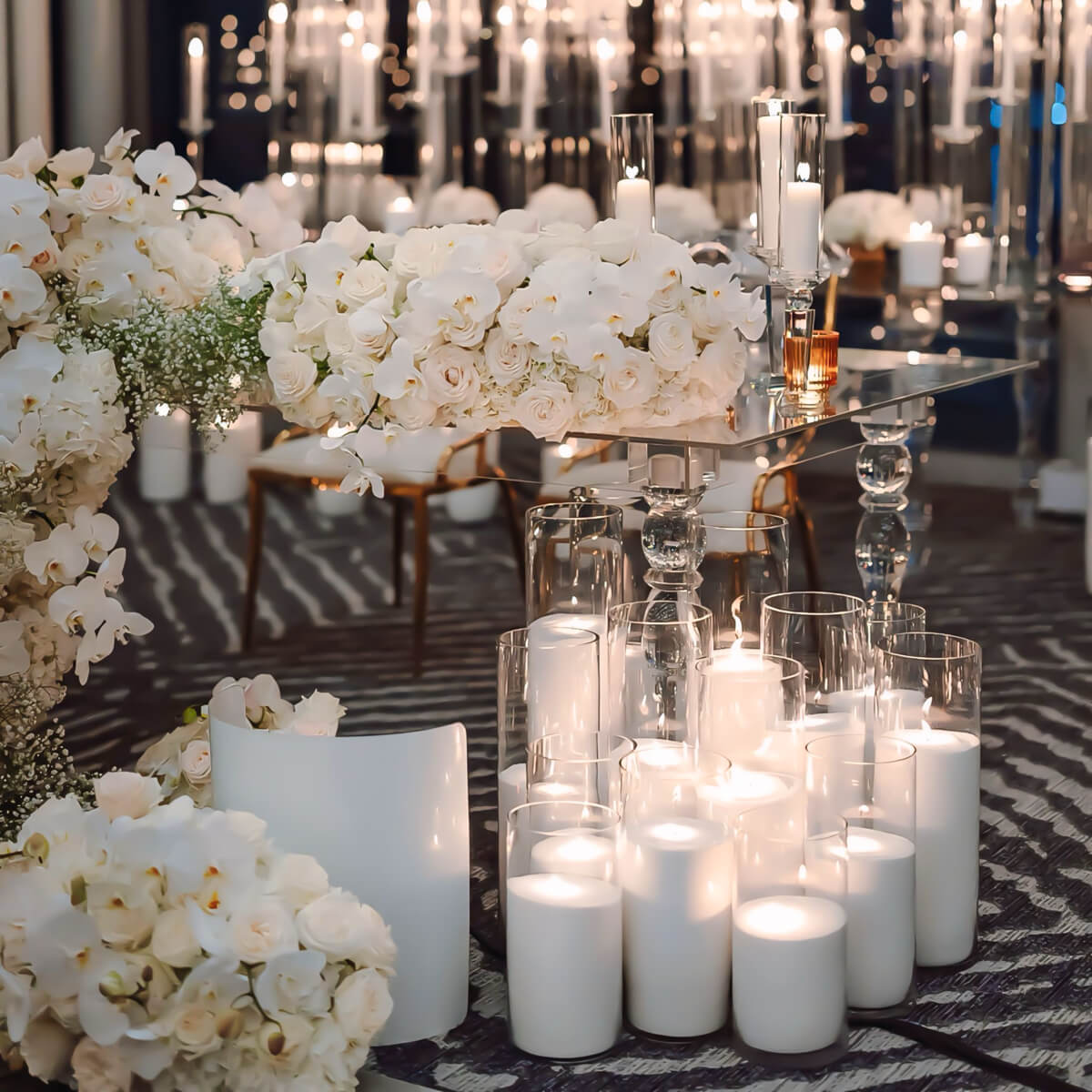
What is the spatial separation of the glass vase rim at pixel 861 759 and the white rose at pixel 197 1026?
30.0 inches

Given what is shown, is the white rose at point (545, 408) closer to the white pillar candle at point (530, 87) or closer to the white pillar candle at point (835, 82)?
the white pillar candle at point (835, 82)

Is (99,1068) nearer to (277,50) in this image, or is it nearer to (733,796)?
(733,796)

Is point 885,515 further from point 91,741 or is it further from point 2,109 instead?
point 2,109

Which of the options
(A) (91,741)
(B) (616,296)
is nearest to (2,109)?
(A) (91,741)

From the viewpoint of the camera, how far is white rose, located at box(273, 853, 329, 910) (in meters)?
1.84

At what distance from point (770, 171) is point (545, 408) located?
0.65 meters

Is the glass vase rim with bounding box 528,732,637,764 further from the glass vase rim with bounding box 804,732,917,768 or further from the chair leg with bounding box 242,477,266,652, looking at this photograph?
the chair leg with bounding box 242,477,266,652

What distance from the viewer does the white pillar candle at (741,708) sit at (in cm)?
211

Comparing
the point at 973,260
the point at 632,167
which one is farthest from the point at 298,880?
the point at 973,260

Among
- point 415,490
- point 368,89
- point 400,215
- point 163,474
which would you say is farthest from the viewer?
point 163,474

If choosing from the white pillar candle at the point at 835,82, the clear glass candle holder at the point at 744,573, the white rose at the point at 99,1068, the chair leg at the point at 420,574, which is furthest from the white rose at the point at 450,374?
the white pillar candle at the point at 835,82

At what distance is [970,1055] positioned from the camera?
78.1 inches

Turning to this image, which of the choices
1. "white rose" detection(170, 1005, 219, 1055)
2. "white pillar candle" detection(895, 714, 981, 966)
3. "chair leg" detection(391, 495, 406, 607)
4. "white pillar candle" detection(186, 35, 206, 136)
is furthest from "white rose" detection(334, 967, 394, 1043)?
"white pillar candle" detection(186, 35, 206, 136)

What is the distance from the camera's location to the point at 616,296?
6.83 feet
